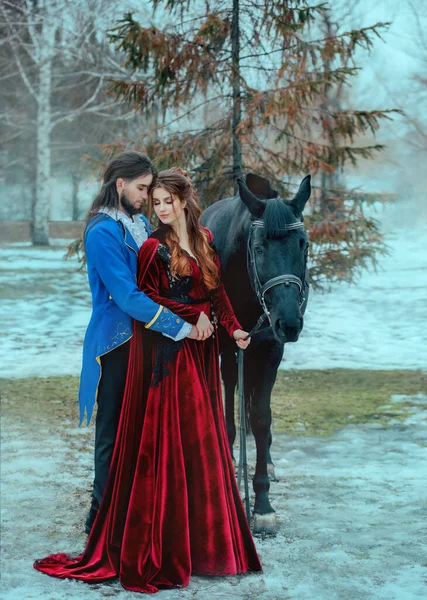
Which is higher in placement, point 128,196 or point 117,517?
point 128,196

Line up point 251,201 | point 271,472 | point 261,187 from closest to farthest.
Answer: point 251,201 < point 261,187 < point 271,472

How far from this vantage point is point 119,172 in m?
3.30

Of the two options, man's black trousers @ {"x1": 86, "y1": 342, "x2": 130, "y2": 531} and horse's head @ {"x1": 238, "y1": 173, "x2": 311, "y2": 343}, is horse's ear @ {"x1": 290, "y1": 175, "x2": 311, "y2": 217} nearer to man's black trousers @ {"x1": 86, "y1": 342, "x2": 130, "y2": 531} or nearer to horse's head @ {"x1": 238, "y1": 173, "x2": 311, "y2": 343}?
horse's head @ {"x1": 238, "y1": 173, "x2": 311, "y2": 343}

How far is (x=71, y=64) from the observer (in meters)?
19.9

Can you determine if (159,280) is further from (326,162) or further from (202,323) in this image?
(326,162)

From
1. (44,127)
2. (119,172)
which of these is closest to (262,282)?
(119,172)

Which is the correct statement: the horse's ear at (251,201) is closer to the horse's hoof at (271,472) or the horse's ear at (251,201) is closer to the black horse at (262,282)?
the black horse at (262,282)

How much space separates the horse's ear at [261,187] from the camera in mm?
3779

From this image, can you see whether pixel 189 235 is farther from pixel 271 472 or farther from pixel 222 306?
pixel 271 472

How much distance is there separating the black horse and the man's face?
0.43 metres

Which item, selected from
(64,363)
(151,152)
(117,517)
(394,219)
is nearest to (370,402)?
(151,152)

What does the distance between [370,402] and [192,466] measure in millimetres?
4665

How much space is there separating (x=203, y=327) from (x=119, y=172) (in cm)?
79

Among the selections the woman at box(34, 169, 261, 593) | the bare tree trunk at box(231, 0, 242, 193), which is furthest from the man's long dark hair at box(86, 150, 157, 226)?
the bare tree trunk at box(231, 0, 242, 193)
